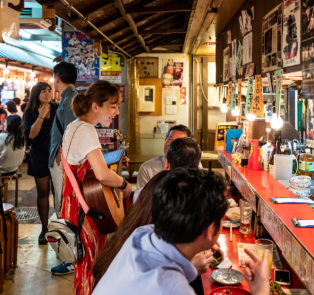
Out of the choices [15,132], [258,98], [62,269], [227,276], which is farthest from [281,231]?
[15,132]

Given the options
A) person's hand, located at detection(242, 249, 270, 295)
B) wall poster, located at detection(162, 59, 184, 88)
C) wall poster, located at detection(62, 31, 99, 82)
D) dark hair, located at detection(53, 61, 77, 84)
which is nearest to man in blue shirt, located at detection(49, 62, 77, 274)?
dark hair, located at detection(53, 61, 77, 84)

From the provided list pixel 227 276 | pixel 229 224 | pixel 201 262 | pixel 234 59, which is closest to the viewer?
pixel 201 262

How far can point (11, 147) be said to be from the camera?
6152 mm

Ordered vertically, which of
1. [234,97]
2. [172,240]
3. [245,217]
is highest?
[234,97]

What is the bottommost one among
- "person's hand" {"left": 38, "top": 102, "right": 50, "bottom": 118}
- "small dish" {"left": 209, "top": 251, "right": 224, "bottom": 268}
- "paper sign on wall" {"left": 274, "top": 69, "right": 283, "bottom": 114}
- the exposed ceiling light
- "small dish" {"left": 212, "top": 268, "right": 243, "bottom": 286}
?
"small dish" {"left": 212, "top": 268, "right": 243, "bottom": 286}

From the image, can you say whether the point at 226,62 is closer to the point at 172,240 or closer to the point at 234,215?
the point at 234,215

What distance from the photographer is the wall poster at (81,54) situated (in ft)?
23.3

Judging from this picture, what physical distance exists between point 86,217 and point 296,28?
79.9 inches

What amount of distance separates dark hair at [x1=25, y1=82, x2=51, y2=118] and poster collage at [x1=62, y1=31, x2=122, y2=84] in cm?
313

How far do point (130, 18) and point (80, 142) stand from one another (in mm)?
2462

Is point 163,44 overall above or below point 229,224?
above

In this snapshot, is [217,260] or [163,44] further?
[163,44]

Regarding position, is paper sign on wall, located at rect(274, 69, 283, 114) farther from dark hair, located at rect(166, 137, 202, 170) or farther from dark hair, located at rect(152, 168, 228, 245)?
dark hair, located at rect(152, 168, 228, 245)

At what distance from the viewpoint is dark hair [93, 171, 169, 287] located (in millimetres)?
1513
